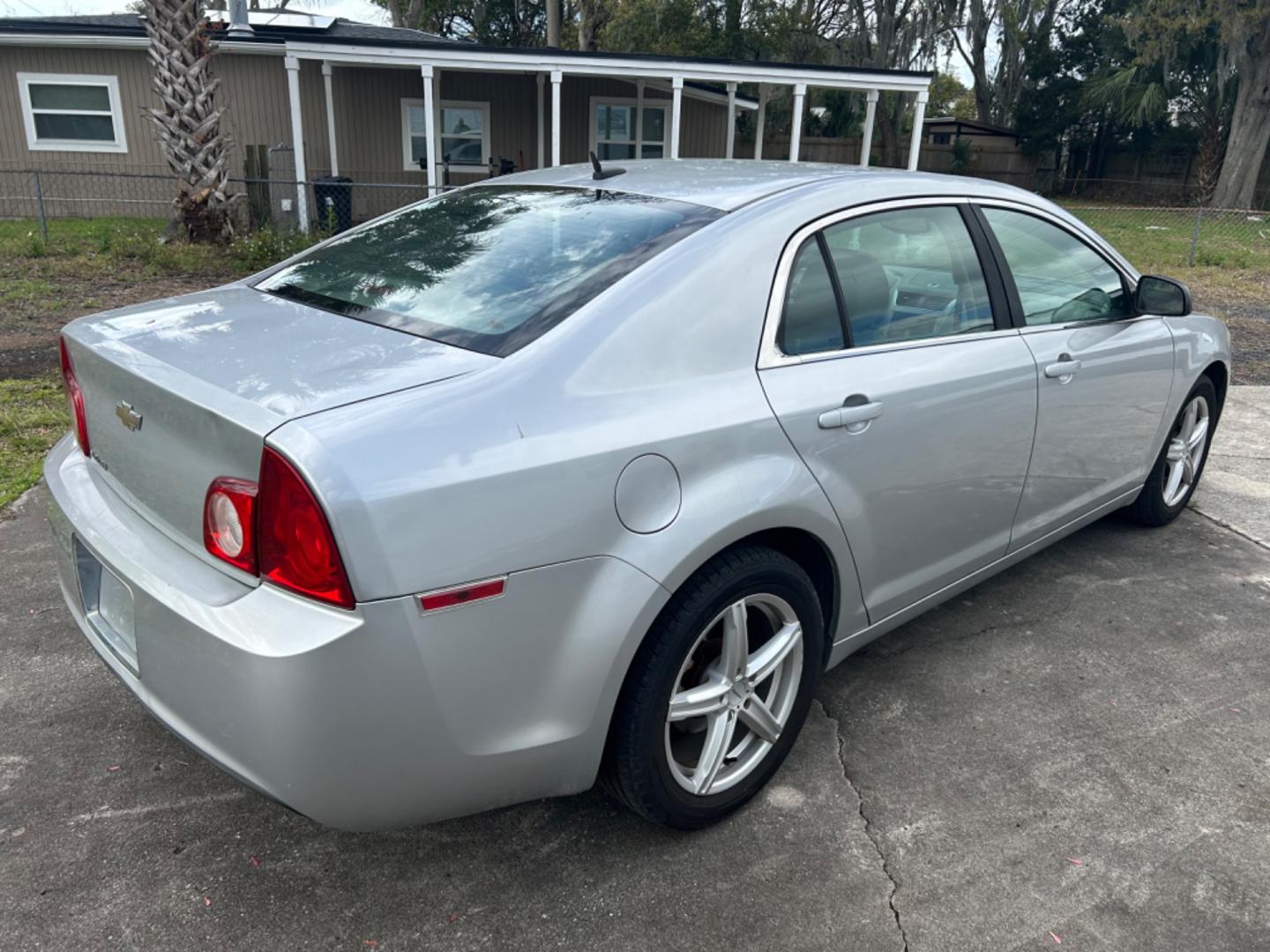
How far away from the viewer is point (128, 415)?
2221mm

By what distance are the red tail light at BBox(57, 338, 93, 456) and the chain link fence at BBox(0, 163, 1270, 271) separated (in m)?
8.62

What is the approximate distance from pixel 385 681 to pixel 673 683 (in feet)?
2.32

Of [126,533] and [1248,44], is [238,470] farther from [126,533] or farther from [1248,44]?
[1248,44]

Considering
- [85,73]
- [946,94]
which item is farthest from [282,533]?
[946,94]

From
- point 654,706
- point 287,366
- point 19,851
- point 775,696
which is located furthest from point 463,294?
point 19,851

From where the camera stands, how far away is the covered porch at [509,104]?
15.2 metres

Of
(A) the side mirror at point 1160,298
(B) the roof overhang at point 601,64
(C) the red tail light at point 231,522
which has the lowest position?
(C) the red tail light at point 231,522

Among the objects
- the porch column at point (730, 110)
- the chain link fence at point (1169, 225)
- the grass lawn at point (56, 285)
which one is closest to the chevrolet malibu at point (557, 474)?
the grass lawn at point (56, 285)

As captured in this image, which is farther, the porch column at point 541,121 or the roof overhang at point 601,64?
the porch column at point 541,121

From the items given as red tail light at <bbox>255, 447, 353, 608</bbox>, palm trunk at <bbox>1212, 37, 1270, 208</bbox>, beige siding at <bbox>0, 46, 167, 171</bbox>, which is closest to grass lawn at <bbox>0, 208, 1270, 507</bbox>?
beige siding at <bbox>0, 46, 167, 171</bbox>

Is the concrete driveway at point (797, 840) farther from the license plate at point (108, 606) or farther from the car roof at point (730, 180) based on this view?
the car roof at point (730, 180)

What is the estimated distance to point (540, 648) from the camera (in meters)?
1.98

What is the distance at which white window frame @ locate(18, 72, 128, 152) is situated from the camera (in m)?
16.0

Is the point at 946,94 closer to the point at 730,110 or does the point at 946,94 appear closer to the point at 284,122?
the point at 730,110
